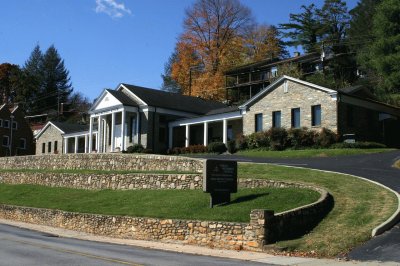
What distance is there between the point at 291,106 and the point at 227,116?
792cm

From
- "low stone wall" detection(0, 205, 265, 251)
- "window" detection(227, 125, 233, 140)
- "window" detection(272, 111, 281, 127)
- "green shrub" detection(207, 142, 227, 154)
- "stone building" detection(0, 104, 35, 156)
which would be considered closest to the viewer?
"low stone wall" detection(0, 205, 265, 251)

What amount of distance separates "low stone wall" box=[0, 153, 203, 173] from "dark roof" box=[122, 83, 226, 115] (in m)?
12.9

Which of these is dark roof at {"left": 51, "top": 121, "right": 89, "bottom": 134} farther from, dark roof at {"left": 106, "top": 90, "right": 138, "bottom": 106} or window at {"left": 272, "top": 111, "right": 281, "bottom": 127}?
window at {"left": 272, "top": 111, "right": 281, "bottom": 127}

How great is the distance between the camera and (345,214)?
18.4 meters

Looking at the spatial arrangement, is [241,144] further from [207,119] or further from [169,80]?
[169,80]

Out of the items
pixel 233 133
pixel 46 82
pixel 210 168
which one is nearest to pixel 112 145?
pixel 233 133

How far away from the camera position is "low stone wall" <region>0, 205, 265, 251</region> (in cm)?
1741

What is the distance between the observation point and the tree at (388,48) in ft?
163

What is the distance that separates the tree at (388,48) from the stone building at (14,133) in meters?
54.6

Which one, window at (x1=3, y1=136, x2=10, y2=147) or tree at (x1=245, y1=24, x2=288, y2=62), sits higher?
tree at (x1=245, y1=24, x2=288, y2=62)

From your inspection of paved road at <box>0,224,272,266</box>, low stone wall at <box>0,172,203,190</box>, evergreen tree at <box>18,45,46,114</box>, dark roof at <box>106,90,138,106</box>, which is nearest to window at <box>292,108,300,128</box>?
low stone wall at <box>0,172,203,190</box>

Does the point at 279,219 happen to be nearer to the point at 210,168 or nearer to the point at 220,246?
the point at 220,246

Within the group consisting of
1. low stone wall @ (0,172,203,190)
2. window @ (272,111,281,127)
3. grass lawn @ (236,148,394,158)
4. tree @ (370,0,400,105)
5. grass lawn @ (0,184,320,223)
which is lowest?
grass lawn @ (0,184,320,223)

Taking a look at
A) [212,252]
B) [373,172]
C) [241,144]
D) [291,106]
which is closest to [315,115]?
[291,106]
